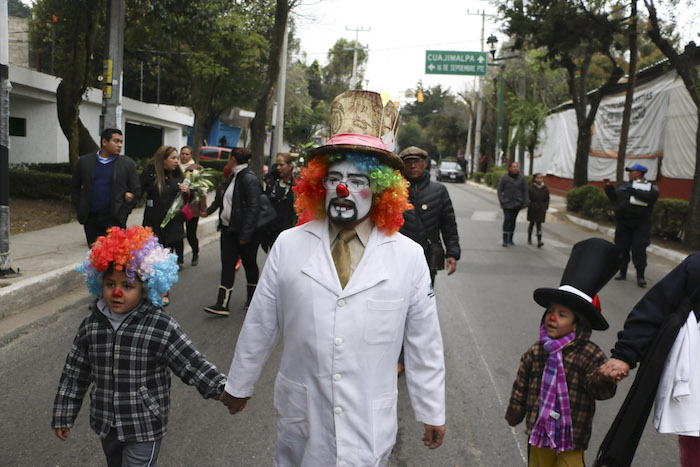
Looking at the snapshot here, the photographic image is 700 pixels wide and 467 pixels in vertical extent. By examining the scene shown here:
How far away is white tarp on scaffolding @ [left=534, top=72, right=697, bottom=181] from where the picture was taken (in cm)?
1692

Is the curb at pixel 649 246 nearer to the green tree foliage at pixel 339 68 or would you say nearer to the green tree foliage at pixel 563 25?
the green tree foliage at pixel 563 25

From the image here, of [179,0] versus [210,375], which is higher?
[179,0]

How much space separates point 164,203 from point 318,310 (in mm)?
5747

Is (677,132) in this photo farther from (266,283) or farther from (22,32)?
(22,32)

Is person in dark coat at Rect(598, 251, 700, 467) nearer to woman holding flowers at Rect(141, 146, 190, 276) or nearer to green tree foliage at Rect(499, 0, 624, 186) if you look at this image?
woman holding flowers at Rect(141, 146, 190, 276)

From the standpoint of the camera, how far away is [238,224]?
271 inches

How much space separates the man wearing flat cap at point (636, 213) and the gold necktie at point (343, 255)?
745 centimetres

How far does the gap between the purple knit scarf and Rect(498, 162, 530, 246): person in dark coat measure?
33.7 ft

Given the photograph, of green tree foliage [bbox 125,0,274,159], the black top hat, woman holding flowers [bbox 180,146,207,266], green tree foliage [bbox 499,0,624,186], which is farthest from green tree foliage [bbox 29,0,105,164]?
the black top hat

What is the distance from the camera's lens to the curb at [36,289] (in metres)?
6.63

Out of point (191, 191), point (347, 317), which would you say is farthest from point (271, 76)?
point (347, 317)

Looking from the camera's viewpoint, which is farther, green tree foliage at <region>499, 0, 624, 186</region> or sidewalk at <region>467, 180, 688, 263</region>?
green tree foliage at <region>499, 0, 624, 186</region>

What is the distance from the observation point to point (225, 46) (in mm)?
24984

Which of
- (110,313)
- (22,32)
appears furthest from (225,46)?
(110,313)
